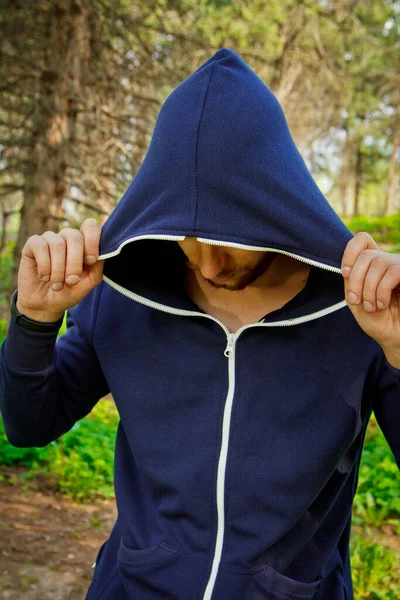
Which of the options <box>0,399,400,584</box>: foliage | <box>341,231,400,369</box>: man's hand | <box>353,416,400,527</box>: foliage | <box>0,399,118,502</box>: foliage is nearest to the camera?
<box>341,231,400,369</box>: man's hand

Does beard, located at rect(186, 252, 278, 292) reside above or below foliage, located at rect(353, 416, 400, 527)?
above

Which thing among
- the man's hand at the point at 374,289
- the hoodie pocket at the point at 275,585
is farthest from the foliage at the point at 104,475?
the man's hand at the point at 374,289

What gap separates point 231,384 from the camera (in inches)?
61.7

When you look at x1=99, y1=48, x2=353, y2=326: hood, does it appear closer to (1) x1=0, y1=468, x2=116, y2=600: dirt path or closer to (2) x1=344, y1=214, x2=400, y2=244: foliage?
(1) x1=0, y1=468, x2=116, y2=600: dirt path

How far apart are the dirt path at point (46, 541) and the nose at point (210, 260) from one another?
7.61 feet

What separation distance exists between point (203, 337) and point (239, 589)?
0.66 metres

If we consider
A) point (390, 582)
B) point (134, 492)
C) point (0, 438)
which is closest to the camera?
point (134, 492)

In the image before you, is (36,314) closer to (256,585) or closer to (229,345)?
(229,345)

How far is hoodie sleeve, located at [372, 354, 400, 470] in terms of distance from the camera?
58.2 inches

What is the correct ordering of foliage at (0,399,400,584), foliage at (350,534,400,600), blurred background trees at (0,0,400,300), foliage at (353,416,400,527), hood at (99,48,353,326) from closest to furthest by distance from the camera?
hood at (99,48,353,326) → foliage at (350,534,400,600) → foliage at (0,399,400,584) → foliage at (353,416,400,527) → blurred background trees at (0,0,400,300)

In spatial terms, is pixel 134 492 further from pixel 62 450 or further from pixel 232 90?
pixel 62 450

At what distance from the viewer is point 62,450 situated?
15.2 feet

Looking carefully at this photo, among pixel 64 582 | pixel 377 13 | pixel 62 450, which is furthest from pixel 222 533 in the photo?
pixel 377 13

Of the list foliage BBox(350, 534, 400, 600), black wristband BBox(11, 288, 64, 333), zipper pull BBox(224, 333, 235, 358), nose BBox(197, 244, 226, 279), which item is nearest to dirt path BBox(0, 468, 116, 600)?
foliage BBox(350, 534, 400, 600)
